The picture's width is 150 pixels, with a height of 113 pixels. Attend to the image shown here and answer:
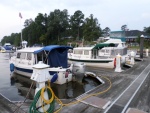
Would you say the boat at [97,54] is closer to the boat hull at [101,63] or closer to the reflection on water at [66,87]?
the boat hull at [101,63]

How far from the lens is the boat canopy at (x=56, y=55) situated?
1256 centimetres

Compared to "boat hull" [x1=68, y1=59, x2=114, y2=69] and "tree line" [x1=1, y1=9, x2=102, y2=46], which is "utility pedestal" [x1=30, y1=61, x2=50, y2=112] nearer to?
"boat hull" [x1=68, y1=59, x2=114, y2=69]

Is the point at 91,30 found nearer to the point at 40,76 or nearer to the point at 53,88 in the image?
the point at 53,88

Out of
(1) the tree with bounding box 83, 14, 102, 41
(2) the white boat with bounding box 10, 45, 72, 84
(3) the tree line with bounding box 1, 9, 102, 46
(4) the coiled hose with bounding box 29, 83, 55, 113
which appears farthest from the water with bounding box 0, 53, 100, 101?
(3) the tree line with bounding box 1, 9, 102, 46

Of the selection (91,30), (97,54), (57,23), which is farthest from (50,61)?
(57,23)

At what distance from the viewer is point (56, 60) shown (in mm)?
12969

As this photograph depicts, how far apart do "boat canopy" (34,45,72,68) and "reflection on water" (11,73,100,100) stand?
1694 mm

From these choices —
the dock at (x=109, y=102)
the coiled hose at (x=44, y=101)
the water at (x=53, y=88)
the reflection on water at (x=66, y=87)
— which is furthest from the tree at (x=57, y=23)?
the coiled hose at (x=44, y=101)

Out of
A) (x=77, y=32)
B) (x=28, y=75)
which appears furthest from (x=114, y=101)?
(x=77, y=32)

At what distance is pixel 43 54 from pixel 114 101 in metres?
7.69

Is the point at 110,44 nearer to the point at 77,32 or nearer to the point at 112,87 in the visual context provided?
the point at 112,87

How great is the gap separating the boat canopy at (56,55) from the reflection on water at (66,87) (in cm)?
169

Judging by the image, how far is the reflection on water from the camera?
10.7 metres

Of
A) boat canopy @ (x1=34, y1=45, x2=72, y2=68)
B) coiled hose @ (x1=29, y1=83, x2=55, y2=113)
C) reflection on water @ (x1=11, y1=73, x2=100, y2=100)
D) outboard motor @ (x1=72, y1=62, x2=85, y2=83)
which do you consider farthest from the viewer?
boat canopy @ (x1=34, y1=45, x2=72, y2=68)
